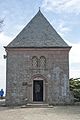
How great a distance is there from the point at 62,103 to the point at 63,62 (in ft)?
12.9

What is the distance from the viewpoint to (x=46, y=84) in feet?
90.3

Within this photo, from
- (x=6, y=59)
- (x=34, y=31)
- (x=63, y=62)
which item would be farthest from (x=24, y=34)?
(x=63, y=62)

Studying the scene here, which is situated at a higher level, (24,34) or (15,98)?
(24,34)

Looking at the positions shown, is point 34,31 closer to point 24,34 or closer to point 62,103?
point 24,34

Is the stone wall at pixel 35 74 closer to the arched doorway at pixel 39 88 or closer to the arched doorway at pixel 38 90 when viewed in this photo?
the arched doorway at pixel 39 88

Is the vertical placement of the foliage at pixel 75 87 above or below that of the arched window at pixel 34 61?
below

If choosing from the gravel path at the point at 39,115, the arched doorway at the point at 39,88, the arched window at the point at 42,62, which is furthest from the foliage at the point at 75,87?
the gravel path at the point at 39,115

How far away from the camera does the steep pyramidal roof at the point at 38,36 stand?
91.9 ft

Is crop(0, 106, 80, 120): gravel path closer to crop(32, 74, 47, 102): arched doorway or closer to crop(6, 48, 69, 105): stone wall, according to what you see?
crop(6, 48, 69, 105): stone wall

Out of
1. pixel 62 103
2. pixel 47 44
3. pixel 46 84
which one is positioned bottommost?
pixel 62 103

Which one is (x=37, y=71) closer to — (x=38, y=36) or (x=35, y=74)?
(x=35, y=74)

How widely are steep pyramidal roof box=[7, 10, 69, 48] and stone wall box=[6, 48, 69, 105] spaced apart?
1.87ft

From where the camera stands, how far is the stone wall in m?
27.4

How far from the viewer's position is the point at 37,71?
27797mm
